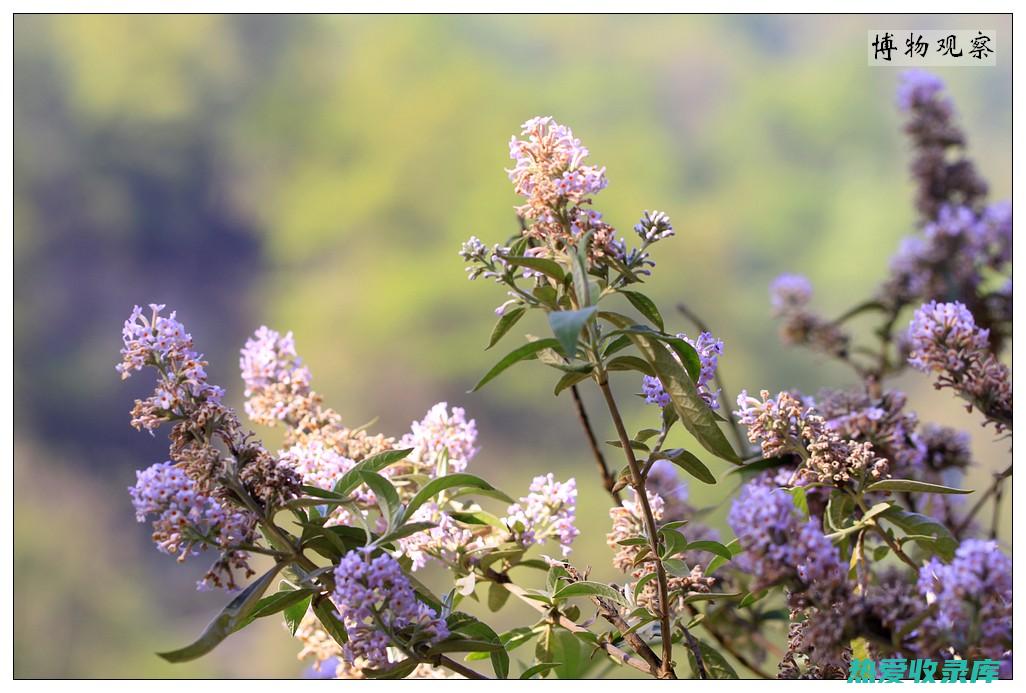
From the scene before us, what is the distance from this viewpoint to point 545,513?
19.8 inches

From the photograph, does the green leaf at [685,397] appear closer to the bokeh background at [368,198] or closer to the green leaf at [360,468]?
the green leaf at [360,468]

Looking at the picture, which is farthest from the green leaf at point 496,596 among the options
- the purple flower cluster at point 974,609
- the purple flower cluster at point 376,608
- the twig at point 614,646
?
the purple flower cluster at point 974,609

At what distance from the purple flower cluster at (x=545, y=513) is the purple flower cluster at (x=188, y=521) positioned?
0.47 ft

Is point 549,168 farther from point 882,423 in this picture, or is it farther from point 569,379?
point 882,423

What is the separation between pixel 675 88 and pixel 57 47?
215cm

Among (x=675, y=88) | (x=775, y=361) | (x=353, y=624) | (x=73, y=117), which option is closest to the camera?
(x=353, y=624)

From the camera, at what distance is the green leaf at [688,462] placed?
43 cm

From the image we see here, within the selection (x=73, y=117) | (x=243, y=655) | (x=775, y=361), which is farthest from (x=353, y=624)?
(x=73, y=117)

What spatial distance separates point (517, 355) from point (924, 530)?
0.74 feet

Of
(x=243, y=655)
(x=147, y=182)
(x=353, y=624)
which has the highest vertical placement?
(x=147, y=182)

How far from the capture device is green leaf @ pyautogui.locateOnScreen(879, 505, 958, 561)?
1.50 feet

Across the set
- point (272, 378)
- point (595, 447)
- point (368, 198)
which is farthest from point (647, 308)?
point (368, 198)

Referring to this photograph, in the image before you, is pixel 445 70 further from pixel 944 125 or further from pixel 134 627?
pixel 944 125

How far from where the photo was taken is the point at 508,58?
3135 millimetres
